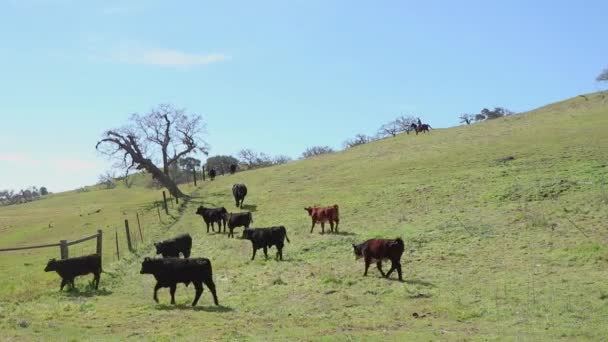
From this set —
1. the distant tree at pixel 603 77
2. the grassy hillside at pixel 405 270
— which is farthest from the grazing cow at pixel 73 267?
the distant tree at pixel 603 77

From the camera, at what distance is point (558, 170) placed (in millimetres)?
33812

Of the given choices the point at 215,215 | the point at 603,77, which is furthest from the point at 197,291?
the point at 603,77

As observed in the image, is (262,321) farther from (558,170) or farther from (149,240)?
(558,170)

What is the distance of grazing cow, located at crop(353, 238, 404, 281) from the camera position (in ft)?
57.7

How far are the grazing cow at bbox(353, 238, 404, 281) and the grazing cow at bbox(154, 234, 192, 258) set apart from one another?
8040 millimetres

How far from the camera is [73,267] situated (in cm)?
1812

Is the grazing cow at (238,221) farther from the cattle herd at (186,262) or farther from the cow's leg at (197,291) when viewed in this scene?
the cow's leg at (197,291)

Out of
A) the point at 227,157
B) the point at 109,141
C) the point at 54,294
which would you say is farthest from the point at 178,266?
the point at 227,157

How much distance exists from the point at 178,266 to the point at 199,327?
3.17 meters

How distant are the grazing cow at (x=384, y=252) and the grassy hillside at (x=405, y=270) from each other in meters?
0.50

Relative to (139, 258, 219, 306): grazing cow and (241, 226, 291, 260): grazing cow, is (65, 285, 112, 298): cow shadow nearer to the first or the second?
(139, 258, 219, 306): grazing cow

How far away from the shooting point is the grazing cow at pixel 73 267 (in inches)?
709

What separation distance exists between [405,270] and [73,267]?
9888 millimetres

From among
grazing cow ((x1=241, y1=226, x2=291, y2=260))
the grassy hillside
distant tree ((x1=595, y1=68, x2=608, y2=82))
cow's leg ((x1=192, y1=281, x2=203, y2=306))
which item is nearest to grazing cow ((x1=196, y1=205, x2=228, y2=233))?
the grassy hillside
